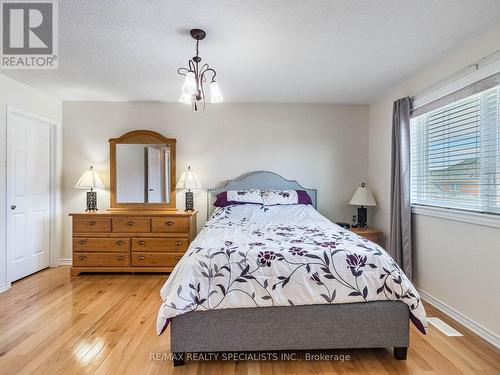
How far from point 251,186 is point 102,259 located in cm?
212

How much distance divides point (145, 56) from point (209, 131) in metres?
1.53

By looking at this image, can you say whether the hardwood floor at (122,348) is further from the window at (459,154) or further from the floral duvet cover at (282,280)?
the window at (459,154)

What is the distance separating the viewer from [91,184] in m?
3.62

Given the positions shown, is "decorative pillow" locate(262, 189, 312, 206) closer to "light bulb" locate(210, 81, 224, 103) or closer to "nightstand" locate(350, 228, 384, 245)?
"nightstand" locate(350, 228, 384, 245)

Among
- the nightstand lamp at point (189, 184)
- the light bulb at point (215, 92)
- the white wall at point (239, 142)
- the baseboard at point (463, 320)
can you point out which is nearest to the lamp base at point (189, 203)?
the nightstand lamp at point (189, 184)

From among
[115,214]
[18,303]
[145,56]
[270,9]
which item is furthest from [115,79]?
[18,303]

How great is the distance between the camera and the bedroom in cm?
175

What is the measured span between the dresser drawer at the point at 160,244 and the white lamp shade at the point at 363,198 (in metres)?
2.25

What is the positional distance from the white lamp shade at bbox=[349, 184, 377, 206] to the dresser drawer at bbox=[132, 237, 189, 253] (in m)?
2.25

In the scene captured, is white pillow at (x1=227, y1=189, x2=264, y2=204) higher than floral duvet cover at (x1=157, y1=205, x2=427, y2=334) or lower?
higher

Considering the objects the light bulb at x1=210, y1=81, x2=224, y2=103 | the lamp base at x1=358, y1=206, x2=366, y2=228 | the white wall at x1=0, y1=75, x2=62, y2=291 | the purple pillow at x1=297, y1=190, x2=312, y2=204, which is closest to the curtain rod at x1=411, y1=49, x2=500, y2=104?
the lamp base at x1=358, y1=206, x2=366, y2=228

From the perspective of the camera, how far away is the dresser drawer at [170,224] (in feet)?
11.3

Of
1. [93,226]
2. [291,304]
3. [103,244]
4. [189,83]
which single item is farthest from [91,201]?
[291,304]

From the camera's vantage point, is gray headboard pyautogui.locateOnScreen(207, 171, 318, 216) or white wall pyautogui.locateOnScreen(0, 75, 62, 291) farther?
gray headboard pyautogui.locateOnScreen(207, 171, 318, 216)
